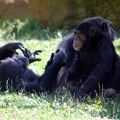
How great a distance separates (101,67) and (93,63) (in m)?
0.39

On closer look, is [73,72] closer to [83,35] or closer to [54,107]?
[83,35]

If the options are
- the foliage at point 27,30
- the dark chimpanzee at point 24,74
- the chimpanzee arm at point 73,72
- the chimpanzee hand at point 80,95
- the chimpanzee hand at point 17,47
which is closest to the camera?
the chimpanzee hand at point 80,95

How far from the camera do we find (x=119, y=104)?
582 cm

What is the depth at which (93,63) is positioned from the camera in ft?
21.1

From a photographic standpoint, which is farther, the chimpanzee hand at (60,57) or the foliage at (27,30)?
the foliage at (27,30)

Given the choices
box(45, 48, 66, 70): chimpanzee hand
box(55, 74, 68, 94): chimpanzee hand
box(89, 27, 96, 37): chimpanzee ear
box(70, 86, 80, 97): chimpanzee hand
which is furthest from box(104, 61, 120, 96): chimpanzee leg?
box(45, 48, 66, 70): chimpanzee hand

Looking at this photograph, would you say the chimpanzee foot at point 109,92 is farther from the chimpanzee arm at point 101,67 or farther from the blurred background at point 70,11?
the blurred background at point 70,11

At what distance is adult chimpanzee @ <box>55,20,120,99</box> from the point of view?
19.8ft

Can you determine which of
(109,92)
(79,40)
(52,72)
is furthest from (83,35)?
(109,92)

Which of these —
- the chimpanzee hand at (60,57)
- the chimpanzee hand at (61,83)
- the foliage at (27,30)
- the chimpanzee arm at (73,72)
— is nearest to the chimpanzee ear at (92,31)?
the chimpanzee arm at (73,72)

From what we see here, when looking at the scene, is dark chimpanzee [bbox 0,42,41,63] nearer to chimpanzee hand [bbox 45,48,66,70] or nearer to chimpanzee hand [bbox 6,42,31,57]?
chimpanzee hand [bbox 6,42,31,57]

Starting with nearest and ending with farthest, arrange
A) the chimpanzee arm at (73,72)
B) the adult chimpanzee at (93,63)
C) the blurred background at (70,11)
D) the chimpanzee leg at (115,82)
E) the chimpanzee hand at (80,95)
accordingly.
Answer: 1. the chimpanzee hand at (80,95)
2. the adult chimpanzee at (93,63)
3. the chimpanzee leg at (115,82)
4. the chimpanzee arm at (73,72)
5. the blurred background at (70,11)

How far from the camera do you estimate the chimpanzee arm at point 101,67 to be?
5984mm

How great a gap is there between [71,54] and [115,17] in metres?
6.97
